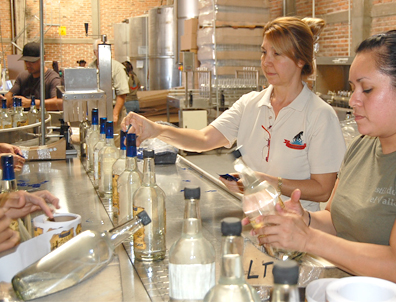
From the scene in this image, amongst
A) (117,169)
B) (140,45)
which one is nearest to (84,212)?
(117,169)

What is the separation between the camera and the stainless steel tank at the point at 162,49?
999 centimetres

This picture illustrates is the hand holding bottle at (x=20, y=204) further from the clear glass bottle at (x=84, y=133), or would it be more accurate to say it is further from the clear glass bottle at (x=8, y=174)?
the clear glass bottle at (x=84, y=133)

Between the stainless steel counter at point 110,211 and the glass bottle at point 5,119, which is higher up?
the glass bottle at point 5,119

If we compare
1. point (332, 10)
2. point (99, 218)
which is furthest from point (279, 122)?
point (332, 10)

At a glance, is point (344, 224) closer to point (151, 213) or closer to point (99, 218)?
point (151, 213)

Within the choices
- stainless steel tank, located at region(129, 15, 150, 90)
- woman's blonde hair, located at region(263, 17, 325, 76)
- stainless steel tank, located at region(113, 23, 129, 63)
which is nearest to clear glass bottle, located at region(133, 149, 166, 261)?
woman's blonde hair, located at region(263, 17, 325, 76)

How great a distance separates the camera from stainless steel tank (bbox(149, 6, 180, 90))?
32.8ft

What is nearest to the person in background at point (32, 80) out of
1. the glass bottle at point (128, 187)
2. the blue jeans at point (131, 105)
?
the blue jeans at point (131, 105)

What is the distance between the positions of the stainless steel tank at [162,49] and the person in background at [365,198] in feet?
28.9

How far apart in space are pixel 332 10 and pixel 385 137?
7.23m

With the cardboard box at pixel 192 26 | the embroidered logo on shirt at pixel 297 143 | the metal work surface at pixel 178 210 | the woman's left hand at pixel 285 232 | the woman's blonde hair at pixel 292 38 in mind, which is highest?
the cardboard box at pixel 192 26

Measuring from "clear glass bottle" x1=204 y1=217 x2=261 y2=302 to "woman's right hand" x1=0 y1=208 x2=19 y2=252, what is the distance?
0.62m

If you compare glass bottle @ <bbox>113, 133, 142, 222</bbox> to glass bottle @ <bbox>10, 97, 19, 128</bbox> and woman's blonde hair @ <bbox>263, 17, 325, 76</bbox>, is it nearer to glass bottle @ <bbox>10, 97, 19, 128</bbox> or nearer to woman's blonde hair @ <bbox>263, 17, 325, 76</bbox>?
woman's blonde hair @ <bbox>263, 17, 325, 76</bbox>

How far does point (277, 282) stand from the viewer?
21.5 inches
